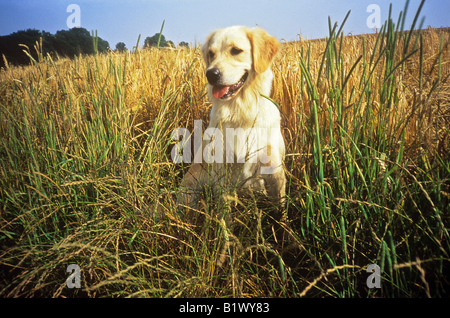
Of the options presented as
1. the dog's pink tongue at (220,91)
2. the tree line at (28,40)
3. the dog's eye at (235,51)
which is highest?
the tree line at (28,40)

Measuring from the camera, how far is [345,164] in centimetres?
118

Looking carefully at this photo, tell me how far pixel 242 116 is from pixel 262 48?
50 cm

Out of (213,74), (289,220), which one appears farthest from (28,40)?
(289,220)

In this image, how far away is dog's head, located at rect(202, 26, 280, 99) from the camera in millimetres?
1696

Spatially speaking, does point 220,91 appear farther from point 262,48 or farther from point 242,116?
point 262,48

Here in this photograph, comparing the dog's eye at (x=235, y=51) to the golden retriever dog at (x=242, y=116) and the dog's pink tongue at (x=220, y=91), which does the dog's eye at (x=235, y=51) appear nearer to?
the golden retriever dog at (x=242, y=116)

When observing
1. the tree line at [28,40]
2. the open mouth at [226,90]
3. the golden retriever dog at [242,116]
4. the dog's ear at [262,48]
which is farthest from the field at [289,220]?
the tree line at [28,40]

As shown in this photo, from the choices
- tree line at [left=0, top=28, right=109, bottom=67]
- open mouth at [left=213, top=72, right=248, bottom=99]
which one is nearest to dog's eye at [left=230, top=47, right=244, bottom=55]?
open mouth at [left=213, top=72, right=248, bottom=99]

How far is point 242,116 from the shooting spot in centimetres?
170

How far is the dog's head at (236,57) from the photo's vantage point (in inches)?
66.8

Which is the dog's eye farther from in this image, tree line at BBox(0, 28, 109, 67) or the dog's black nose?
tree line at BBox(0, 28, 109, 67)

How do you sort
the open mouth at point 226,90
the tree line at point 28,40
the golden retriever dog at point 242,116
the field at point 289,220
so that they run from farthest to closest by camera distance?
1. the tree line at point 28,40
2. the open mouth at point 226,90
3. the golden retriever dog at point 242,116
4. the field at point 289,220

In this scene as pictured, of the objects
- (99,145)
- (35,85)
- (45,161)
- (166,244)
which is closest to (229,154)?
(166,244)
